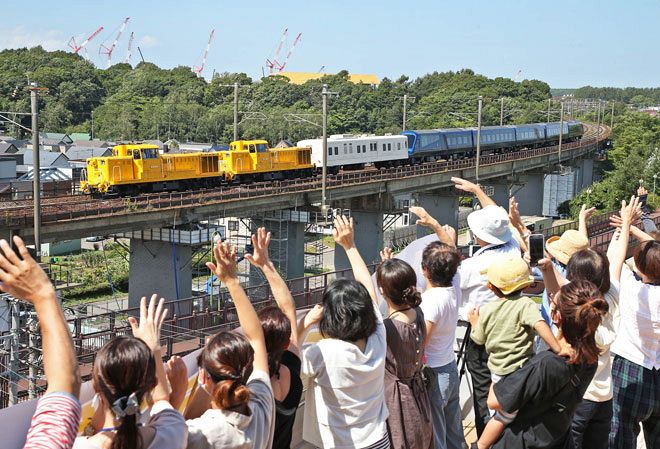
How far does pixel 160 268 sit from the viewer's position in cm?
3097

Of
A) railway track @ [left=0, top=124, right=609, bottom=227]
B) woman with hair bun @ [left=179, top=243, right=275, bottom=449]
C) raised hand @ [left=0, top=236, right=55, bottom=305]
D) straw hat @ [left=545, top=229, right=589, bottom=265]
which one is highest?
raised hand @ [left=0, top=236, right=55, bottom=305]

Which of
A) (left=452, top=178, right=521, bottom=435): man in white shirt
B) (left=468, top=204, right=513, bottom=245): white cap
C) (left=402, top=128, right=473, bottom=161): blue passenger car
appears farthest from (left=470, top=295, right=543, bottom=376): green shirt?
(left=402, top=128, right=473, bottom=161): blue passenger car

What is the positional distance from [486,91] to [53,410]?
367 ft

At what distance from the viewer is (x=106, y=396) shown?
A: 322 centimetres

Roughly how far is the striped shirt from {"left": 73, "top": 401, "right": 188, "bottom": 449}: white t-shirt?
0.73 feet

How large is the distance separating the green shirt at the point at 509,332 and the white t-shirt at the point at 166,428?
2407 mm

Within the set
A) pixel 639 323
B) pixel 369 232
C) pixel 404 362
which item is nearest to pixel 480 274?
pixel 639 323

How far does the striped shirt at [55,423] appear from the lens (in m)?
2.93

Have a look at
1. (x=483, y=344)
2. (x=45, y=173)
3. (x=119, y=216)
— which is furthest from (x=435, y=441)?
(x=45, y=173)

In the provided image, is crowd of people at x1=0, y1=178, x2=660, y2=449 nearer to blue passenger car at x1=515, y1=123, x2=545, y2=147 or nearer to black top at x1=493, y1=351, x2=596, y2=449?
black top at x1=493, y1=351, x2=596, y2=449

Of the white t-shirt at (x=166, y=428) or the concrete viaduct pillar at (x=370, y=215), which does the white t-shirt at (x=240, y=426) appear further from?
the concrete viaduct pillar at (x=370, y=215)

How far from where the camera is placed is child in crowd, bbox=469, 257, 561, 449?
511 centimetres

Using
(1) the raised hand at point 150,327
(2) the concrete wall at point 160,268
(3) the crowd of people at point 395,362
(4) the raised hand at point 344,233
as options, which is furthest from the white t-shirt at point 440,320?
(2) the concrete wall at point 160,268

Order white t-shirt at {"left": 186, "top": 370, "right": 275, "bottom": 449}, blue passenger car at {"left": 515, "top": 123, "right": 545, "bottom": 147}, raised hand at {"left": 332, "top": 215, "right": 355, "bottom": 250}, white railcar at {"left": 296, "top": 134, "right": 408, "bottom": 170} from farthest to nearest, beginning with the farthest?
→ blue passenger car at {"left": 515, "top": 123, "right": 545, "bottom": 147} → white railcar at {"left": 296, "top": 134, "right": 408, "bottom": 170} → raised hand at {"left": 332, "top": 215, "right": 355, "bottom": 250} → white t-shirt at {"left": 186, "top": 370, "right": 275, "bottom": 449}
